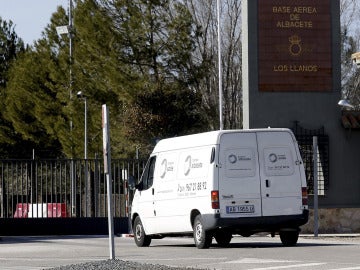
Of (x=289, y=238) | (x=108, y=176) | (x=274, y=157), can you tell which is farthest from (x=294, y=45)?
(x=108, y=176)

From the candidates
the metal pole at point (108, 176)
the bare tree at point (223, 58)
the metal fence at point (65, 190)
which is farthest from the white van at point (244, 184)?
the bare tree at point (223, 58)

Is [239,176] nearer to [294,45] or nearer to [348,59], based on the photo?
[294,45]

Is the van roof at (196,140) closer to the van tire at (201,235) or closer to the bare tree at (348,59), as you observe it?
the van tire at (201,235)

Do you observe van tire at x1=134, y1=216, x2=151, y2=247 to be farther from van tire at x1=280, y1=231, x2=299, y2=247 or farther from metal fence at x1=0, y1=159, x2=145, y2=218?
metal fence at x1=0, y1=159, x2=145, y2=218

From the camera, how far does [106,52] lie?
65.1 metres

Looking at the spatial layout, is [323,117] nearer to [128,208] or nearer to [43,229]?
[128,208]

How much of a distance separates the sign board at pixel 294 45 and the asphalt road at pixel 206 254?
667cm

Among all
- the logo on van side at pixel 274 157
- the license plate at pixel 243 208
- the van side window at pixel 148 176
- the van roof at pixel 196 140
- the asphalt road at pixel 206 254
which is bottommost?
the asphalt road at pixel 206 254

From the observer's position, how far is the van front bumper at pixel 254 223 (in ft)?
81.3

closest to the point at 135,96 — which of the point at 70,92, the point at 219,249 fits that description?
the point at 70,92

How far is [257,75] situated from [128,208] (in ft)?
18.1

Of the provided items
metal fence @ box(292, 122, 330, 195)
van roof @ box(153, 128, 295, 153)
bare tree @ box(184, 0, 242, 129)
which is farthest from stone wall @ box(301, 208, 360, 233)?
bare tree @ box(184, 0, 242, 129)

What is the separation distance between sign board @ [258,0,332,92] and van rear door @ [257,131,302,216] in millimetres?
10998

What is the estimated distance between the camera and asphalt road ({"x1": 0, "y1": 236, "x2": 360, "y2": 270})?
66.4 feet
